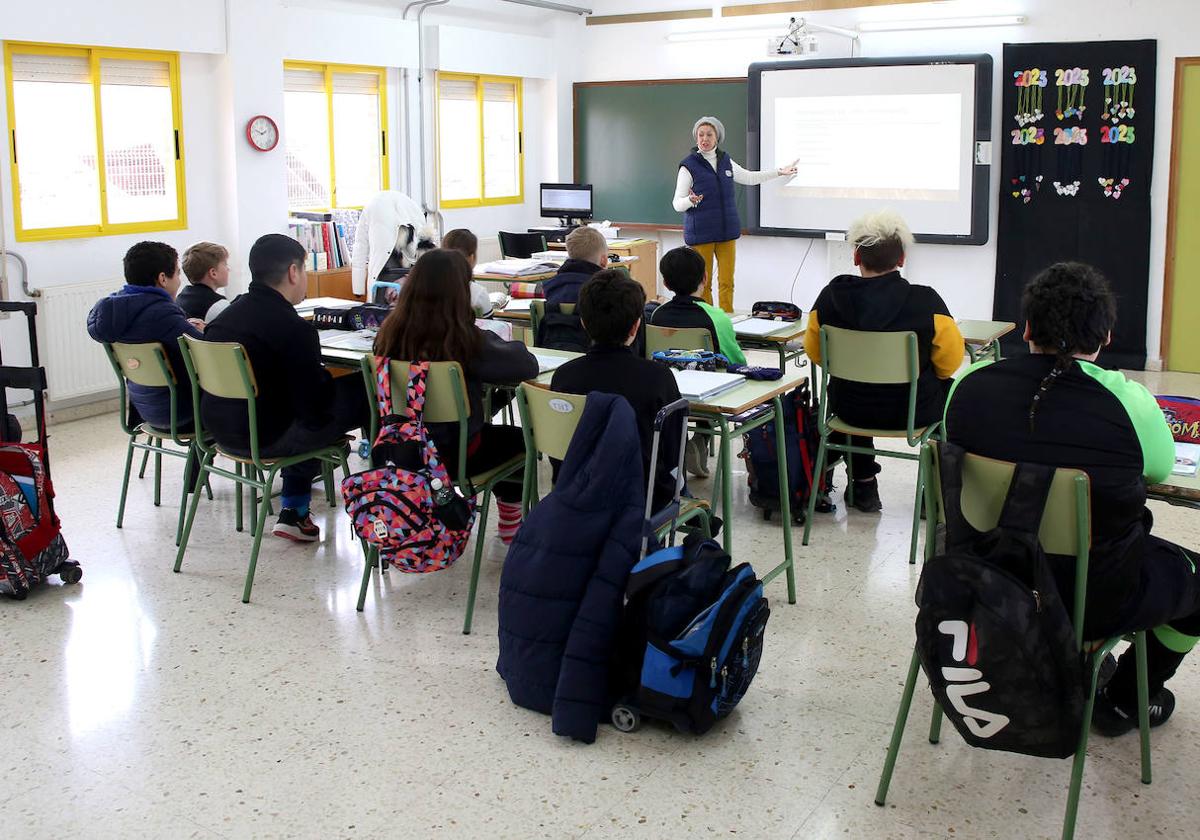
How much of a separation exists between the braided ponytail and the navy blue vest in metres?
5.29

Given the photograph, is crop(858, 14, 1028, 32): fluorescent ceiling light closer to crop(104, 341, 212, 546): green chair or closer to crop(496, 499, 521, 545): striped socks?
crop(496, 499, 521, 545): striped socks

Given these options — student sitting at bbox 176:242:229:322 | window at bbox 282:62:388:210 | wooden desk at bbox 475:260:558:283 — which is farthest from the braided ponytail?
window at bbox 282:62:388:210

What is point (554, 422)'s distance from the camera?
10.6ft

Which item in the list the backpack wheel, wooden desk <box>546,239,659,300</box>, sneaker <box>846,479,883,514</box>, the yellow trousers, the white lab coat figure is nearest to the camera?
the backpack wheel

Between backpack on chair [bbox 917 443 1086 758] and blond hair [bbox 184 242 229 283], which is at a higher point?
blond hair [bbox 184 242 229 283]

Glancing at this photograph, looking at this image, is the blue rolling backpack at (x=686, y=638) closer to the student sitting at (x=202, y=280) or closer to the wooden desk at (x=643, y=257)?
the student sitting at (x=202, y=280)

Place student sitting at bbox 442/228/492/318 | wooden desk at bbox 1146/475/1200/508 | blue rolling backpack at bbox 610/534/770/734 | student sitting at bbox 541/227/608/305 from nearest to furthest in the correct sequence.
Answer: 1. wooden desk at bbox 1146/475/1200/508
2. blue rolling backpack at bbox 610/534/770/734
3. student sitting at bbox 541/227/608/305
4. student sitting at bbox 442/228/492/318

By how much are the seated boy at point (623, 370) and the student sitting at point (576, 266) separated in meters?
1.60

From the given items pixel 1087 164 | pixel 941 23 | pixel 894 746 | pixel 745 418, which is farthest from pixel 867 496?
pixel 941 23

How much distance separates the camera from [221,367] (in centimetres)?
381

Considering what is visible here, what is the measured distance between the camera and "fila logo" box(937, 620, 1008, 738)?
2.30m

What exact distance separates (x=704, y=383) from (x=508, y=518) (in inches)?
40.5

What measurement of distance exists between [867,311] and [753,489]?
82cm

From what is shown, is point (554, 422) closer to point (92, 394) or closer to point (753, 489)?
point (753, 489)
